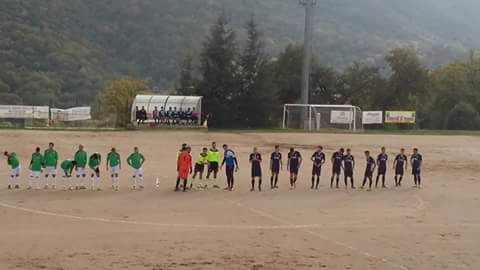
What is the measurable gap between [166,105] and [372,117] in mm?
18710

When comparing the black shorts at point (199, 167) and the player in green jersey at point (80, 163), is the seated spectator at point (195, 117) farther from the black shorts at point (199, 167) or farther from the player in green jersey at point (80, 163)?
the player in green jersey at point (80, 163)

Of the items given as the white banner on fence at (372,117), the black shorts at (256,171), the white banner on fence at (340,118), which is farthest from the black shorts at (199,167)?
the white banner on fence at (372,117)

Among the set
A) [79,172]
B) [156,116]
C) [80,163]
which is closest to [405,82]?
[156,116]

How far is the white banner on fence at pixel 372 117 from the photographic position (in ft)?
208

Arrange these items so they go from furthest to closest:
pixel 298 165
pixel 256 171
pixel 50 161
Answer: pixel 298 165
pixel 256 171
pixel 50 161

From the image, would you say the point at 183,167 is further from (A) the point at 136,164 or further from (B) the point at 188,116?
(B) the point at 188,116

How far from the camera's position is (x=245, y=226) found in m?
20.2

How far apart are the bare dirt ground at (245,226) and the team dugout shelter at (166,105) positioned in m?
23.2

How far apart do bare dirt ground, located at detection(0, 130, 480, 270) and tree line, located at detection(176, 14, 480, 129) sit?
28029 millimetres

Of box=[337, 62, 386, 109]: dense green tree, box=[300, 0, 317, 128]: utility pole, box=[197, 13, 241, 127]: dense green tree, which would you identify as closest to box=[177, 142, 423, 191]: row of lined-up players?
box=[300, 0, 317, 128]: utility pole

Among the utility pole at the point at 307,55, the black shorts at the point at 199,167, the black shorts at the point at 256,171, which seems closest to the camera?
the black shorts at the point at 256,171

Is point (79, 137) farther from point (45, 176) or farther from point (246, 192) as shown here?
point (246, 192)

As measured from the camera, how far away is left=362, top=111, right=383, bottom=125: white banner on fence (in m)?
63.4

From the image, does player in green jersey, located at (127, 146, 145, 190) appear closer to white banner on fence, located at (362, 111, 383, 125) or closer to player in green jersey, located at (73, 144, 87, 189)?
player in green jersey, located at (73, 144, 87, 189)
